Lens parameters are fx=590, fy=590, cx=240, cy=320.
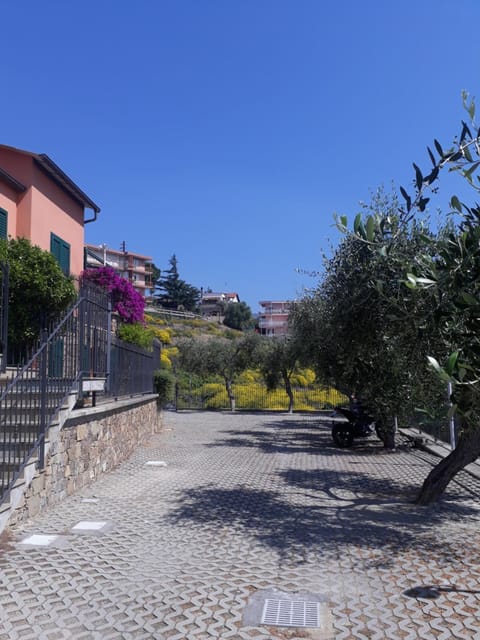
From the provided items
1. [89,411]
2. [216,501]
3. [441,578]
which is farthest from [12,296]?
[441,578]

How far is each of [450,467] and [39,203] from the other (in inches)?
418

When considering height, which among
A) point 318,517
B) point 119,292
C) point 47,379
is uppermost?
point 119,292

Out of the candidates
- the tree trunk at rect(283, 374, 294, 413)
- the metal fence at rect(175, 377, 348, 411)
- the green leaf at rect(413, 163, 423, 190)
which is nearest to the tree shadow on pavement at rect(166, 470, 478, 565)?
the green leaf at rect(413, 163, 423, 190)

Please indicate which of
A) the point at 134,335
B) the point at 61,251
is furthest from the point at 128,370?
the point at 61,251

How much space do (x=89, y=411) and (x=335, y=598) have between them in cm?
488

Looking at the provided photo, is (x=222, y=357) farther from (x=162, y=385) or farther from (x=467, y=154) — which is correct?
(x=467, y=154)

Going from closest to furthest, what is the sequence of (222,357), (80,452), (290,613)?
(290,613)
(80,452)
(222,357)

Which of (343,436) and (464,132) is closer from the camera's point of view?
(464,132)

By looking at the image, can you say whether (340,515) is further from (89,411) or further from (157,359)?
(157,359)

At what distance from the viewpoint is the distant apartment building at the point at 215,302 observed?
99.7 m

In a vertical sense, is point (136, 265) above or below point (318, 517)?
above

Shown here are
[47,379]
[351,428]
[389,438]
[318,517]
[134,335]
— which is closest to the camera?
[47,379]

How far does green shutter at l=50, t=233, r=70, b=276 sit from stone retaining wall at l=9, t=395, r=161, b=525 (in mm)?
4496

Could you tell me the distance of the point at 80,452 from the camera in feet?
26.5
